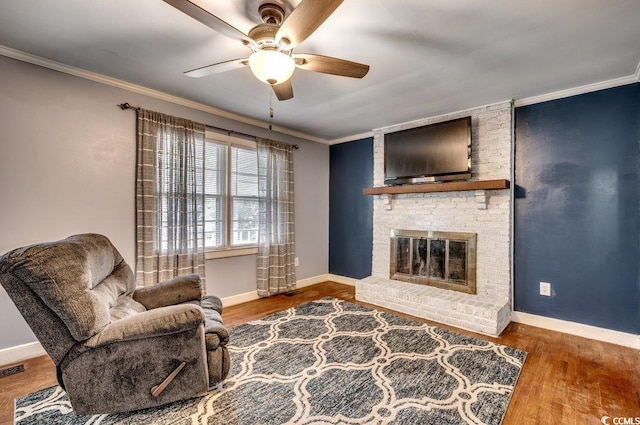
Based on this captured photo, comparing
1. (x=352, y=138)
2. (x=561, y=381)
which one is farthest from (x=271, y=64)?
(x=352, y=138)

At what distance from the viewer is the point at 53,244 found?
1474 millimetres

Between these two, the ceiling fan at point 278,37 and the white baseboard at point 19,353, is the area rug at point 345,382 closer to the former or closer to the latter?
the white baseboard at point 19,353

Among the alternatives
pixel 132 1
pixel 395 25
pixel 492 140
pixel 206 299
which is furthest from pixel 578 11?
pixel 206 299

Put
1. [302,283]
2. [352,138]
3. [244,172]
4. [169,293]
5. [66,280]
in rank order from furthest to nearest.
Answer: [352,138] < [302,283] < [244,172] < [169,293] < [66,280]

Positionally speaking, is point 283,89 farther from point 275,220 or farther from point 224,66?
point 275,220

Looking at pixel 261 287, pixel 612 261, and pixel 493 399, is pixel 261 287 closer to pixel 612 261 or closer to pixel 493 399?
pixel 493 399

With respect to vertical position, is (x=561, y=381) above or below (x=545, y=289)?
below

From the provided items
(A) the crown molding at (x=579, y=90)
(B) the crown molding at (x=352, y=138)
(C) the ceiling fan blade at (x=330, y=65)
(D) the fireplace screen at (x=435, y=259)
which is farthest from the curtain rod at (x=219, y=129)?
(A) the crown molding at (x=579, y=90)

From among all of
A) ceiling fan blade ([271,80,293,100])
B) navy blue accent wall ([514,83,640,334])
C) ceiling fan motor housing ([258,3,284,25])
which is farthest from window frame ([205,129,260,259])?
navy blue accent wall ([514,83,640,334])

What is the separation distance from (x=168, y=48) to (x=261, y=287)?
285 centimetres

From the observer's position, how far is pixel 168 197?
3023 millimetres

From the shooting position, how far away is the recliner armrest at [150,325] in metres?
1.51

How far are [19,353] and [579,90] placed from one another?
5.48 meters

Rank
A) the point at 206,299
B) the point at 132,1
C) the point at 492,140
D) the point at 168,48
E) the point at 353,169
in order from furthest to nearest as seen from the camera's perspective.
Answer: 1. the point at 353,169
2. the point at 492,140
3. the point at 206,299
4. the point at 168,48
5. the point at 132,1
